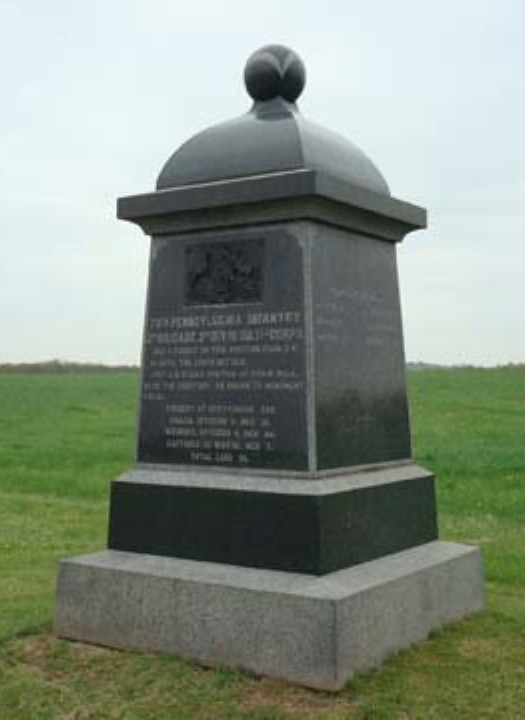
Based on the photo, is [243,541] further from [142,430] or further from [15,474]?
[15,474]

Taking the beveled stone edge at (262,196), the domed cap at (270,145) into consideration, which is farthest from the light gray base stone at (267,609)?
the domed cap at (270,145)

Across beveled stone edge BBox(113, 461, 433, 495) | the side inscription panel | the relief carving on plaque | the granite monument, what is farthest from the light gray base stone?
the relief carving on plaque

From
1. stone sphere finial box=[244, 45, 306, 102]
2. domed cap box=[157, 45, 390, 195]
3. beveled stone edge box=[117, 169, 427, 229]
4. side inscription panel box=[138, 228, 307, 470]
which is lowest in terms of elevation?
side inscription panel box=[138, 228, 307, 470]

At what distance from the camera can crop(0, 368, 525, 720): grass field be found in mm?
4387

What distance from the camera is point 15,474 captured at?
50.5 ft

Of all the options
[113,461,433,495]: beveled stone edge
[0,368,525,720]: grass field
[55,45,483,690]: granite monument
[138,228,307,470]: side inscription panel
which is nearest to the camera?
[0,368,525,720]: grass field

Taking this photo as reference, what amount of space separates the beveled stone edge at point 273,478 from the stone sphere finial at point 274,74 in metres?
2.32

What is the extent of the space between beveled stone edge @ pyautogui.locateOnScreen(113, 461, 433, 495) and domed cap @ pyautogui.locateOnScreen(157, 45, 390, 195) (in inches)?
64.0

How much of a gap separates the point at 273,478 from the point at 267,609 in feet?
2.48

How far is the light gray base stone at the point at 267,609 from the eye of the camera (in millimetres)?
4559

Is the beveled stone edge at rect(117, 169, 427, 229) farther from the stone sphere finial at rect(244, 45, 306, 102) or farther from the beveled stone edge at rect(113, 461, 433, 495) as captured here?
the beveled stone edge at rect(113, 461, 433, 495)

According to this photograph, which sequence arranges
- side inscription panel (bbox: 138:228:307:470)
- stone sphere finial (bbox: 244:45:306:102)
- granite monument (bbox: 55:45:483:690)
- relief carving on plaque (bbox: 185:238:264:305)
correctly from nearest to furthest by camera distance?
granite monument (bbox: 55:45:483:690), side inscription panel (bbox: 138:228:307:470), relief carving on plaque (bbox: 185:238:264:305), stone sphere finial (bbox: 244:45:306:102)

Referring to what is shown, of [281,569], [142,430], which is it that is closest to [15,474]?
[142,430]

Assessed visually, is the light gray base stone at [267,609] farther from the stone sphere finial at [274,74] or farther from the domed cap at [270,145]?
the stone sphere finial at [274,74]
